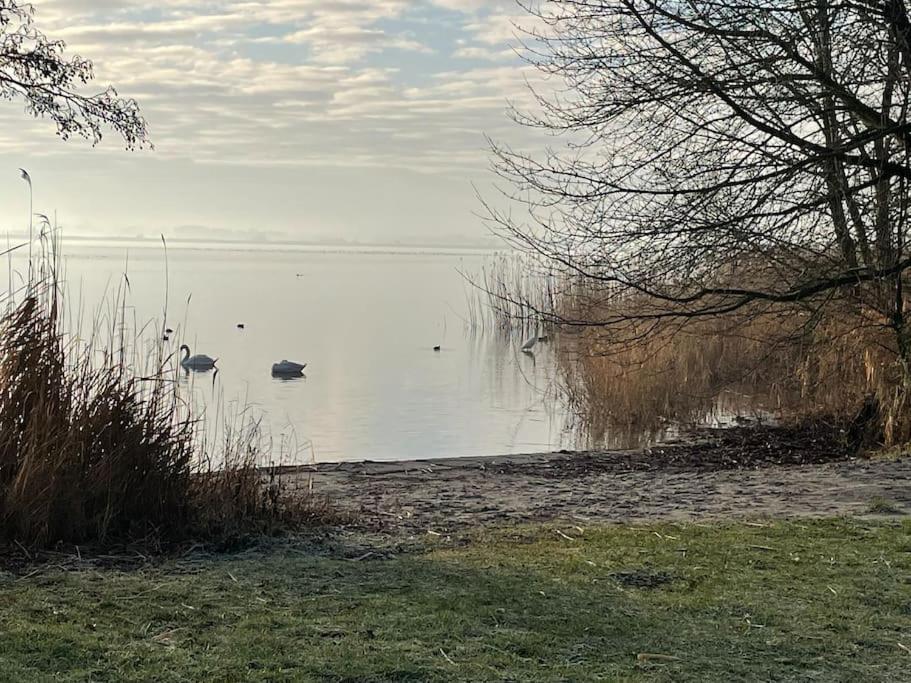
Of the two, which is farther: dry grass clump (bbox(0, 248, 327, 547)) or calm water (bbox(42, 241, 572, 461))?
calm water (bbox(42, 241, 572, 461))

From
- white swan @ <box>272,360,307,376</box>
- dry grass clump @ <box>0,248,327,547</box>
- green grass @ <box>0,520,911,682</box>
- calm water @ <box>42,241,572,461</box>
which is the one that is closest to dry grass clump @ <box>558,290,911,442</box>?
calm water @ <box>42,241,572,461</box>

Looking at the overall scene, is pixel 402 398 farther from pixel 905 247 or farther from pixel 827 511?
pixel 827 511

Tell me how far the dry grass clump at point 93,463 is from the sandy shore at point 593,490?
38.4 inches

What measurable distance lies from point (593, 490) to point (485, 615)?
416cm

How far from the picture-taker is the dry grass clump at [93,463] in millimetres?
5715

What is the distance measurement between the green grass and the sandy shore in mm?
1346

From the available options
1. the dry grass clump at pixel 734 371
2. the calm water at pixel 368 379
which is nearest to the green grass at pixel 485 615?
the calm water at pixel 368 379

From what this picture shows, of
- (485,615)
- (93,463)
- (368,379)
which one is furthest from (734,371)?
(485,615)

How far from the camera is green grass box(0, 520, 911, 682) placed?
3.90 meters

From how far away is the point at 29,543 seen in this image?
5.58m

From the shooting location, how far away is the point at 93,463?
6043 millimetres

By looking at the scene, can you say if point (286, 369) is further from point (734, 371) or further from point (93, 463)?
point (93, 463)

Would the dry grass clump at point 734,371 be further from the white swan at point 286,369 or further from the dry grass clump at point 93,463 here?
the dry grass clump at point 93,463

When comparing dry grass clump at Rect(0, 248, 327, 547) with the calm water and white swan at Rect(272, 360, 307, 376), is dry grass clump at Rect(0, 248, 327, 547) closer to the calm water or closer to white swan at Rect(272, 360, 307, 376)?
the calm water
